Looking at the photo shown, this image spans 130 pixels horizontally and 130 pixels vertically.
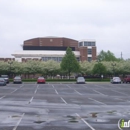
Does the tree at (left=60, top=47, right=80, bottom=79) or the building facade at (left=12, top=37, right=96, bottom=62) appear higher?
the building facade at (left=12, top=37, right=96, bottom=62)

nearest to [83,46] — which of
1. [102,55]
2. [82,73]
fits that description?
[102,55]

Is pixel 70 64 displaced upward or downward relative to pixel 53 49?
downward

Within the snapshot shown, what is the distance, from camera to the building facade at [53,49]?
472 feet

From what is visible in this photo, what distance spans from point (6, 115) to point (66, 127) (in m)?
4.97

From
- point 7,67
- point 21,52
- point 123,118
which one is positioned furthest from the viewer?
point 21,52

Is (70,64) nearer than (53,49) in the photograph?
Yes

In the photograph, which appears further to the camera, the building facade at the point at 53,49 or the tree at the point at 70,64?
the building facade at the point at 53,49

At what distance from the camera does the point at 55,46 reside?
15275 cm

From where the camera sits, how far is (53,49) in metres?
151

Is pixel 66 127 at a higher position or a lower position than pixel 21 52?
lower

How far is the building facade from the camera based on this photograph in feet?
472

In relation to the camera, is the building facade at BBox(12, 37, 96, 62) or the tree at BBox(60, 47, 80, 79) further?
the building facade at BBox(12, 37, 96, 62)

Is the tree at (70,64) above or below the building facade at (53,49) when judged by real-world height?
below

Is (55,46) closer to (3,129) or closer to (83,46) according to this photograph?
(83,46)
